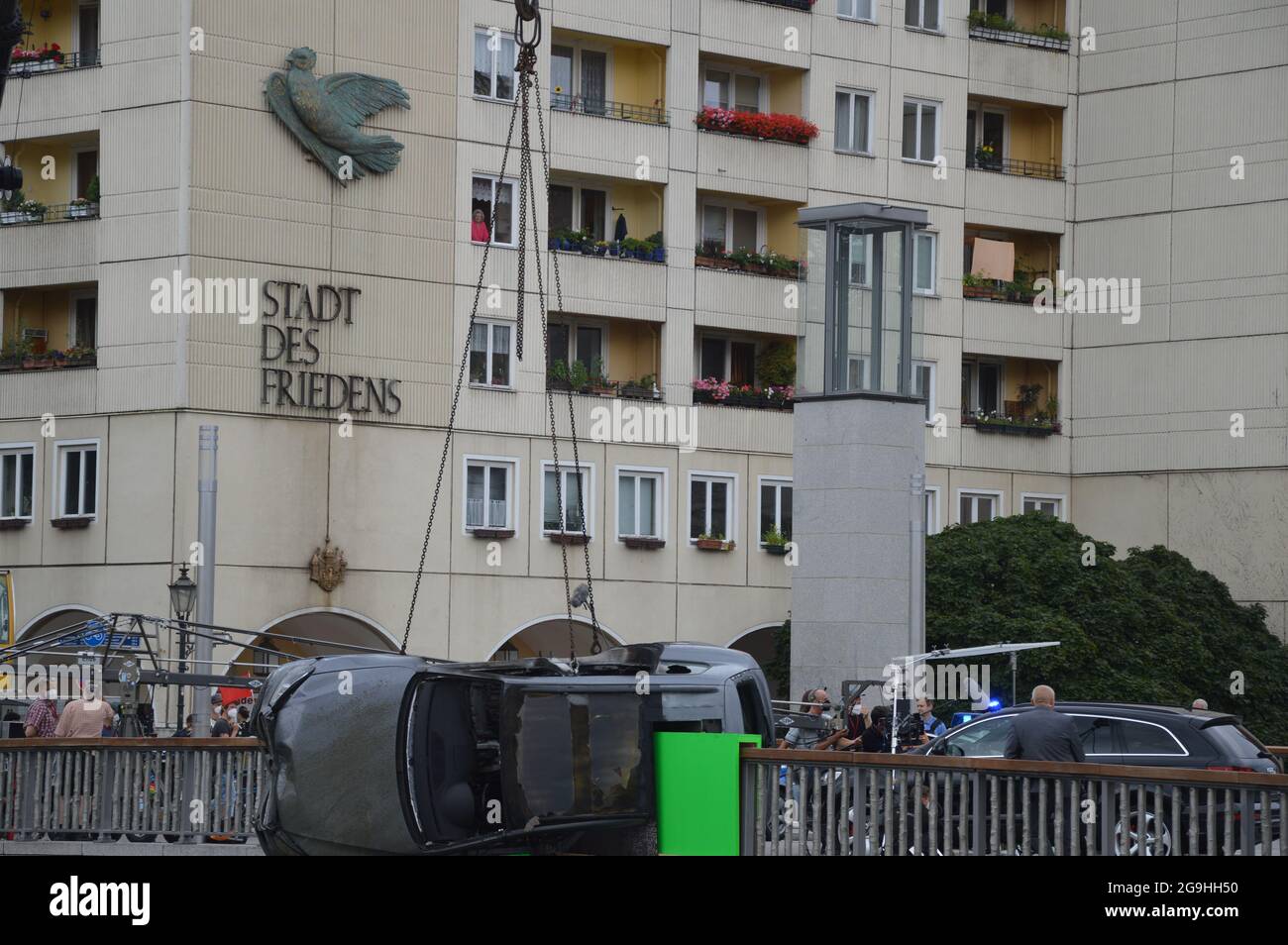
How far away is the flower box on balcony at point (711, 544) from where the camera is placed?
4591cm

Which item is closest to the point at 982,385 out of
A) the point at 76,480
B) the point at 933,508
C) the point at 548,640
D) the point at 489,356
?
the point at 933,508

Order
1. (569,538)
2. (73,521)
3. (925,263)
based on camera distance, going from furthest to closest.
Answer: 1. (925,263)
2. (569,538)
3. (73,521)

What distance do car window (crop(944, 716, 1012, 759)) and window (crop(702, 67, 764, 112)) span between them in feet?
85.8

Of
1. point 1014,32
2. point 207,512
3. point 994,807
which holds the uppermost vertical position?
point 1014,32

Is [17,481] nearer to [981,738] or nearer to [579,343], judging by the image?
[579,343]

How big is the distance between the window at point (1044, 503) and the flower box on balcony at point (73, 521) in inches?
797

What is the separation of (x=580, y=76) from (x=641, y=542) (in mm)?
9450

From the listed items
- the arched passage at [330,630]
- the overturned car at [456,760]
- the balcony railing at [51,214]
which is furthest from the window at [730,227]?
the overturned car at [456,760]

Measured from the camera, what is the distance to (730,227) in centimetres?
Result: 4800

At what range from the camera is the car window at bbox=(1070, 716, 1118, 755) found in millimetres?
23281

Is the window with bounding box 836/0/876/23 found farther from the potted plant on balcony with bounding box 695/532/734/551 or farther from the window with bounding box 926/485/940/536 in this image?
the potted plant on balcony with bounding box 695/532/734/551

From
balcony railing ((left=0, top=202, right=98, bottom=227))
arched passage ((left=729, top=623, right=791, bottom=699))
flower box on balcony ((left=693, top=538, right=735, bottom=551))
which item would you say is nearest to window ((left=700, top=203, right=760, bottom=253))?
flower box on balcony ((left=693, top=538, right=735, bottom=551))
